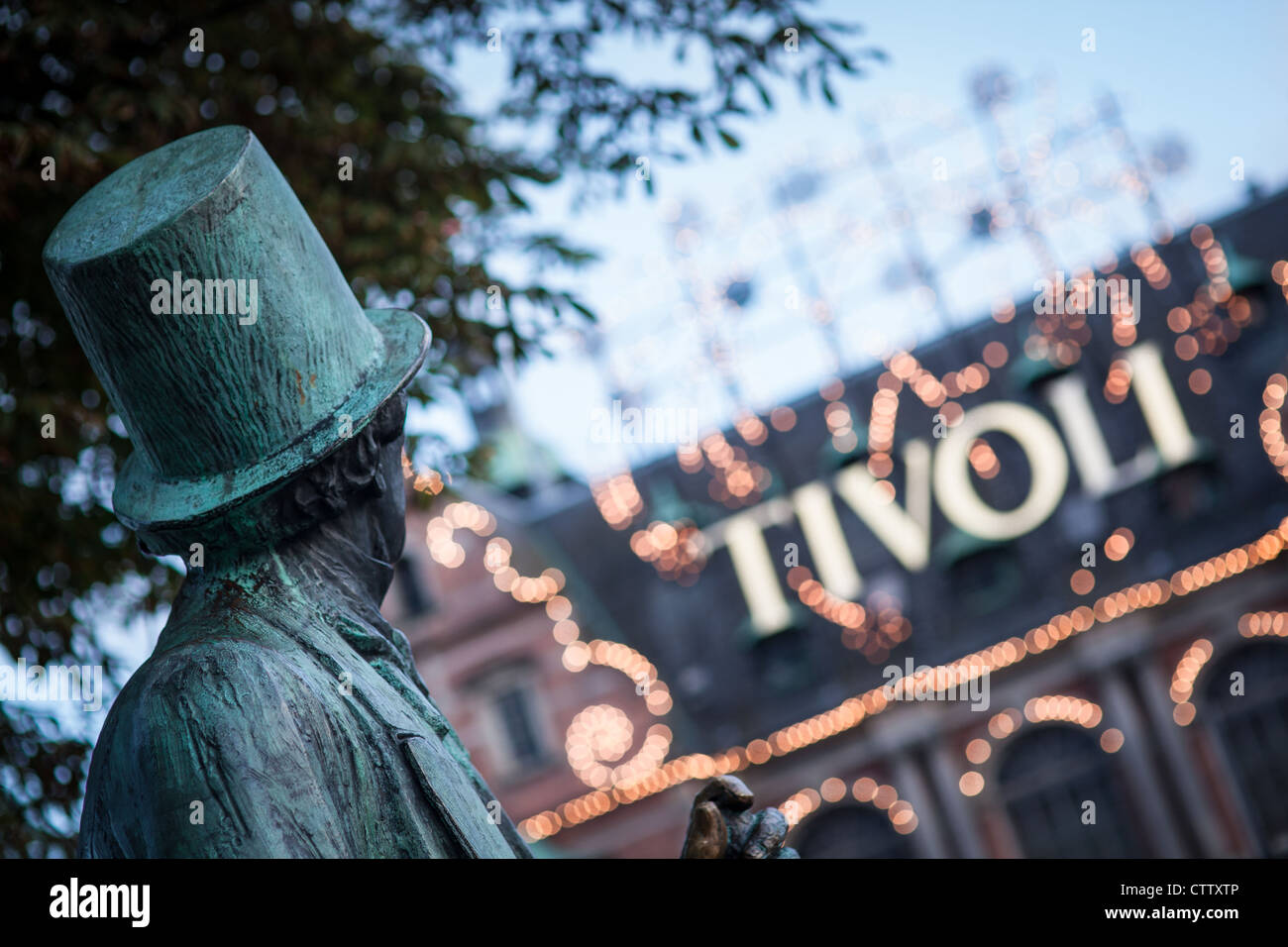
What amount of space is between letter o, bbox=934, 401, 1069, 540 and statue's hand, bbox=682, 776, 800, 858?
1589cm

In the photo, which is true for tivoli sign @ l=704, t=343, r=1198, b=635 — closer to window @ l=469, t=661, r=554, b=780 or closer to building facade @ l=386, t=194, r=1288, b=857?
building facade @ l=386, t=194, r=1288, b=857

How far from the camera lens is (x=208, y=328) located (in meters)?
1.97

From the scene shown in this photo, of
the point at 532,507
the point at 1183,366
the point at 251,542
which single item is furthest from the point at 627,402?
the point at 251,542

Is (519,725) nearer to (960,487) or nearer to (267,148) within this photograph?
(960,487)

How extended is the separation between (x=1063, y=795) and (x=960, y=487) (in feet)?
12.6

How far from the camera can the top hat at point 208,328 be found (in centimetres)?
196

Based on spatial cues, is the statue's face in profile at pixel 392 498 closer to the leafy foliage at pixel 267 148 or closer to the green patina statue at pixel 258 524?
the green patina statue at pixel 258 524

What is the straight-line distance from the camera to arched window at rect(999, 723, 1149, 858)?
16.5 metres

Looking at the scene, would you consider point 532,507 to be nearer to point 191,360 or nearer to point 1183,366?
point 1183,366

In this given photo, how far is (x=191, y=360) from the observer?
199 centimetres
